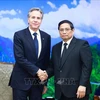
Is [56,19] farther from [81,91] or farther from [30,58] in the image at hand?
[81,91]

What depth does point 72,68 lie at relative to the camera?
8.64 ft

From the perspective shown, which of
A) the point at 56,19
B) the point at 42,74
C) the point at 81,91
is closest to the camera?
the point at 81,91

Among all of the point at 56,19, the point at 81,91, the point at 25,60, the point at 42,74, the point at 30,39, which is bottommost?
the point at 81,91

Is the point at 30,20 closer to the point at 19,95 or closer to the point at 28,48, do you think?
the point at 28,48

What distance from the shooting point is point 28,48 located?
2.73m

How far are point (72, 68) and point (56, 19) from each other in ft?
4.09

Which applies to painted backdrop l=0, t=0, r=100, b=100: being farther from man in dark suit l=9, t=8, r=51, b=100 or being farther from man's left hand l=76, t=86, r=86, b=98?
man's left hand l=76, t=86, r=86, b=98

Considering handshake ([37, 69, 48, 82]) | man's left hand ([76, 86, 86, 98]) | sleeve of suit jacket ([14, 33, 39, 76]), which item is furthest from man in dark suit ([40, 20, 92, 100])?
sleeve of suit jacket ([14, 33, 39, 76])

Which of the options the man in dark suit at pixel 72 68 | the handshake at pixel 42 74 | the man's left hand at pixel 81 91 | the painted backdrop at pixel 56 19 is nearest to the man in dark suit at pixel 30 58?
the handshake at pixel 42 74

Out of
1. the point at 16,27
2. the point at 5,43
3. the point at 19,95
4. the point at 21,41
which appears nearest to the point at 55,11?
the point at 16,27

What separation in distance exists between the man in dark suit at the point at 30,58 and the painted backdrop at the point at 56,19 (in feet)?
3.03

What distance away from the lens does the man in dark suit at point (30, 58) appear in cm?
271

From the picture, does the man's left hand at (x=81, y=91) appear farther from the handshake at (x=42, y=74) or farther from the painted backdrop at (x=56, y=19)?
the painted backdrop at (x=56, y=19)

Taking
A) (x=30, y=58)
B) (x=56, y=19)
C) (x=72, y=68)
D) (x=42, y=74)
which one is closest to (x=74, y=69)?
(x=72, y=68)
